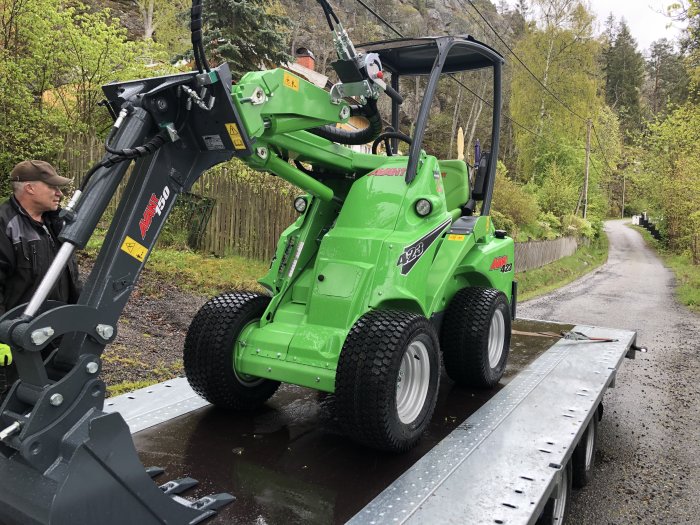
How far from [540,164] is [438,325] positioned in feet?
101

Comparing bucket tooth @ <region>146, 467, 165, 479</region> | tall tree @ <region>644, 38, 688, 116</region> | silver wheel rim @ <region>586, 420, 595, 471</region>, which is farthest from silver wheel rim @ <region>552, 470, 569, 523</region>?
tall tree @ <region>644, 38, 688, 116</region>

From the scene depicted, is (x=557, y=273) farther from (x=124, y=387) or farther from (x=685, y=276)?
(x=124, y=387)

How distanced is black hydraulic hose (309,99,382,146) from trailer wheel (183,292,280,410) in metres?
1.14

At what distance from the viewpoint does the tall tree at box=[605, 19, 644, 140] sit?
60438 mm

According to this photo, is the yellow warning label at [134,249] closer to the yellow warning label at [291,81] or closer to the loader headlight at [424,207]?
the yellow warning label at [291,81]

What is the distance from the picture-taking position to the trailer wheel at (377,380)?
2.72 m

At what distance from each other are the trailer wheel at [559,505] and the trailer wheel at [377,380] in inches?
28.3

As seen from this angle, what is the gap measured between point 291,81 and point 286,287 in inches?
50.4

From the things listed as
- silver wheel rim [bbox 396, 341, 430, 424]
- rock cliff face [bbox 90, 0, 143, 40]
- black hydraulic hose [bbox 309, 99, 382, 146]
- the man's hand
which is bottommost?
silver wheel rim [bbox 396, 341, 430, 424]

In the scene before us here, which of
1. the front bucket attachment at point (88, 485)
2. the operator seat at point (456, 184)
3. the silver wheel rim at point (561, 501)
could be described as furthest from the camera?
the operator seat at point (456, 184)

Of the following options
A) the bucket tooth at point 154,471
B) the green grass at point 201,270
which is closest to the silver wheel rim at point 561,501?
the bucket tooth at point 154,471

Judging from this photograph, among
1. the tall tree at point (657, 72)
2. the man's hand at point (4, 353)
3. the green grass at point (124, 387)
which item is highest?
the tall tree at point (657, 72)

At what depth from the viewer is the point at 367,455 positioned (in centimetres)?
285

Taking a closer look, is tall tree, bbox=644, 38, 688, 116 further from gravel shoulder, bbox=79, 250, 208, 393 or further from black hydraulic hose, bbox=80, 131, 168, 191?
black hydraulic hose, bbox=80, 131, 168, 191
